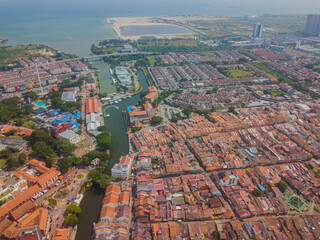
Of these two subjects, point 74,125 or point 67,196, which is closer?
point 67,196

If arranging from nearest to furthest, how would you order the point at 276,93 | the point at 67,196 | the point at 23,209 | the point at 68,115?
the point at 23,209 < the point at 67,196 < the point at 68,115 < the point at 276,93

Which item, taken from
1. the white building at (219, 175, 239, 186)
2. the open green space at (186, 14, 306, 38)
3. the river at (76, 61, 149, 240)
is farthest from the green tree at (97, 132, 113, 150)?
the open green space at (186, 14, 306, 38)

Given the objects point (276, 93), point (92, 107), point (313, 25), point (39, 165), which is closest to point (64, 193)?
point (39, 165)

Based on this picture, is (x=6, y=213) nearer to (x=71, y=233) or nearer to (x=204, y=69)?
(x=71, y=233)

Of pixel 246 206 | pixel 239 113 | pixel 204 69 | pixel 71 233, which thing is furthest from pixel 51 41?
pixel 246 206

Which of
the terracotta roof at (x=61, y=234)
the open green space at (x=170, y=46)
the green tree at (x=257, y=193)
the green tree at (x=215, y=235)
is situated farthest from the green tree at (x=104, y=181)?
the open green space at (x=170, y=46)

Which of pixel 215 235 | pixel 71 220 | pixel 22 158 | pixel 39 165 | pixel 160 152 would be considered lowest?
pixel 215 235

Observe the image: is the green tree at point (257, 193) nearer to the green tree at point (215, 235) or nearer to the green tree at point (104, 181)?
the green tree at point (215, 235)

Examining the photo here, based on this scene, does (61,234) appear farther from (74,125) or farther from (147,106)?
(147,106)
